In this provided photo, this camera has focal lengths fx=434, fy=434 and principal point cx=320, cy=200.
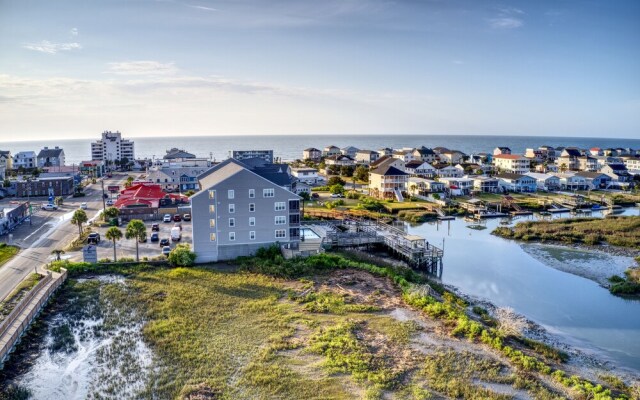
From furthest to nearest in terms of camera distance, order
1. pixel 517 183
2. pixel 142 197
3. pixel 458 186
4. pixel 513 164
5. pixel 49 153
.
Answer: pixel 49 153, pixel 513 164, pixel 517 183, pixel 458 186, pixel 142 197

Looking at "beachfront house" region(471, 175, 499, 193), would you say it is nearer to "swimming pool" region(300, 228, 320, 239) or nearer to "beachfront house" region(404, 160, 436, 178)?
"beachfront house" region(404, 160, 436, 178)

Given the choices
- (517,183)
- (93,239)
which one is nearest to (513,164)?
(517,183)

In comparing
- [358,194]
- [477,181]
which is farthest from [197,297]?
[477,181]

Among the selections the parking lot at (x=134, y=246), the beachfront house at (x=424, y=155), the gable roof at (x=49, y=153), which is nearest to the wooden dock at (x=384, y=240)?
the parking lot at (x=134, y=246)

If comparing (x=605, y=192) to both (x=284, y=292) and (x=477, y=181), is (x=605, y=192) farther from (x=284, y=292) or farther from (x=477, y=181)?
(x=284, y=292)

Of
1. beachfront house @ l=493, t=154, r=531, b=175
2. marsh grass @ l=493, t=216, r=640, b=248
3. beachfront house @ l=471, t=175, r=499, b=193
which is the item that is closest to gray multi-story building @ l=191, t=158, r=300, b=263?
marsh grass @ l=493, t=216, r=640, b=248

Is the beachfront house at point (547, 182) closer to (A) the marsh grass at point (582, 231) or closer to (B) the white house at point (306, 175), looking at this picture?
(A) the marsh grass at point (582, 231)

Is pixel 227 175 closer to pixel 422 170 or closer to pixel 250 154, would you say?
pixel 250 154
